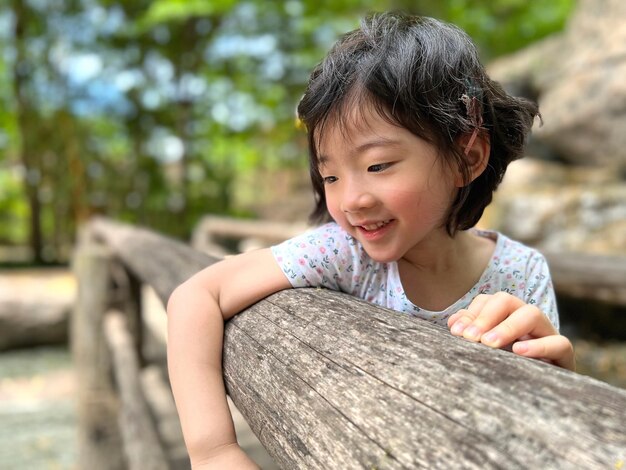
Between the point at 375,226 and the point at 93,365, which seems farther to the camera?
the point at 93,365

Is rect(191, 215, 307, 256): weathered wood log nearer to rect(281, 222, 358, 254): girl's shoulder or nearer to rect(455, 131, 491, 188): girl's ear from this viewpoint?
rect(281, 222, 358, 254): girl's shoulder

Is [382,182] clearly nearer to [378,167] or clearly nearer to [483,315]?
[378,167]

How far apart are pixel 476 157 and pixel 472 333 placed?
1.55 ft

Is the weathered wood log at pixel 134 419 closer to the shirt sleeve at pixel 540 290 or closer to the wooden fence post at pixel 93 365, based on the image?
the wooden fence post at pixel 93 365

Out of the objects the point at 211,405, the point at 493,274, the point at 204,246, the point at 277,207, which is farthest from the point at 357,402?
the point at 277,207

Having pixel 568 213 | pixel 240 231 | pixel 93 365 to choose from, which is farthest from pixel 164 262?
pixel 568 213

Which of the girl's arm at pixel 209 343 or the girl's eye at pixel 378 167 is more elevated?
the girl's eye at pixel 378 167

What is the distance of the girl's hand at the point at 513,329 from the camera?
81 centimetres

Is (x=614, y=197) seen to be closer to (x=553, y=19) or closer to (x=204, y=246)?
(x=204, y=246)

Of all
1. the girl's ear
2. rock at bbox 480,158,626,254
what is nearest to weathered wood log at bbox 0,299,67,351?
rock at bbox 480,158,626,254

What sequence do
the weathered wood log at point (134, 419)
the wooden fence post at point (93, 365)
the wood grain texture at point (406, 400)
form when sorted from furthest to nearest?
the wooden fence post at point (93, 365) < the weathered wood log at point (134, 419) < the wood grain texture at point (406, 400)

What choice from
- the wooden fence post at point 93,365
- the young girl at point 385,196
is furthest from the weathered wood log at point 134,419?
the young girl at point 385,196

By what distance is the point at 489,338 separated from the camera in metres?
0.79

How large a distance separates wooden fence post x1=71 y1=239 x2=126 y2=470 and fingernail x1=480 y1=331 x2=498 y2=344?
3007 mm
